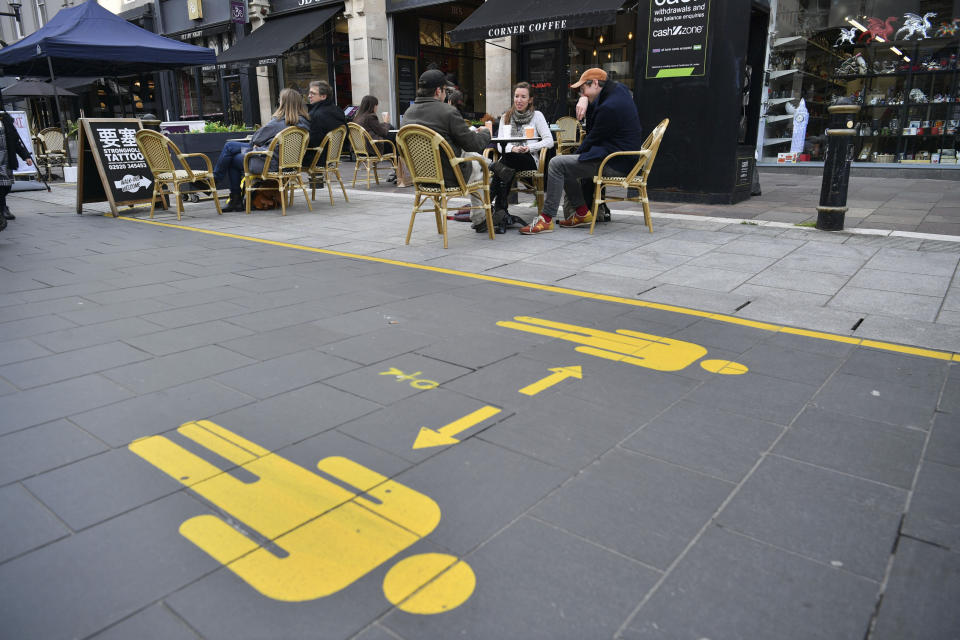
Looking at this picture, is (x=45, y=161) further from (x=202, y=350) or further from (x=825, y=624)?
(x=825, y=624)

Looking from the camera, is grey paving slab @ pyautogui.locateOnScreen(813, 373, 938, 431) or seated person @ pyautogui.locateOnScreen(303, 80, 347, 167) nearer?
grey paving slab @ pyautogui.locateOnScreen(813, 373, 938, 431)

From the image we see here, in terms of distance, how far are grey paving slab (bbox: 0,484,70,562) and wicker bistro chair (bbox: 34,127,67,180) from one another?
1438 centimetres

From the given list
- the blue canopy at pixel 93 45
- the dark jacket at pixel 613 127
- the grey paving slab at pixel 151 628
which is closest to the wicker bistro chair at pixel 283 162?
the dark jacket at pixel 613 127

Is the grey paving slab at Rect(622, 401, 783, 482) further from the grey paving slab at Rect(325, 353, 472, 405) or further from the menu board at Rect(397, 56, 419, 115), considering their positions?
the menu board at Rect(397, 56, 419, 115)

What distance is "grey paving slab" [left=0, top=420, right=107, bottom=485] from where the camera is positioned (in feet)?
7.38

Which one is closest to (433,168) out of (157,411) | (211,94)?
(157,411)

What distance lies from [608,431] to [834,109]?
16.9 ft

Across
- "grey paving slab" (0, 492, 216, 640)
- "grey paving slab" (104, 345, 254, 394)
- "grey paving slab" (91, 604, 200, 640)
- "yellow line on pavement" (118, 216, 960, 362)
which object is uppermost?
"yellow line on pavement" (118, 216, 960, 362)

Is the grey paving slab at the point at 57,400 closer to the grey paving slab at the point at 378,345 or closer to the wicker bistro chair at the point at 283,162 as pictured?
the grey paving slab at the point at 378,345

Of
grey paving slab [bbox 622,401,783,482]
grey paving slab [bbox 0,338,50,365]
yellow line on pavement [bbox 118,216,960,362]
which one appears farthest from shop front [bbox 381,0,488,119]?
grey paving slab [bbox 622,401,783,482]

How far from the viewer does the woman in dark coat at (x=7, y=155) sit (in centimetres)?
763

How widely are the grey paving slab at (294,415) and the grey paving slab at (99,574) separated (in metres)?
0.54

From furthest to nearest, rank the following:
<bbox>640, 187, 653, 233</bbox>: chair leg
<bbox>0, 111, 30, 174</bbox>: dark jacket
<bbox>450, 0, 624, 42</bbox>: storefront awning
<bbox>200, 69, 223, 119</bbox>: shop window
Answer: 1. <bbox>200, 69, 223, 119</bbox>: shop window
2. <bbox>450, 0, 624, 42</bbox>: storefront awning
3. <bbox>0, 111, 30, 174</bbox>: dark jacket
4. <bbox>640, 187, 653, 233</bbox>: chair leg

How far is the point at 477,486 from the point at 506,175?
17.3ft
